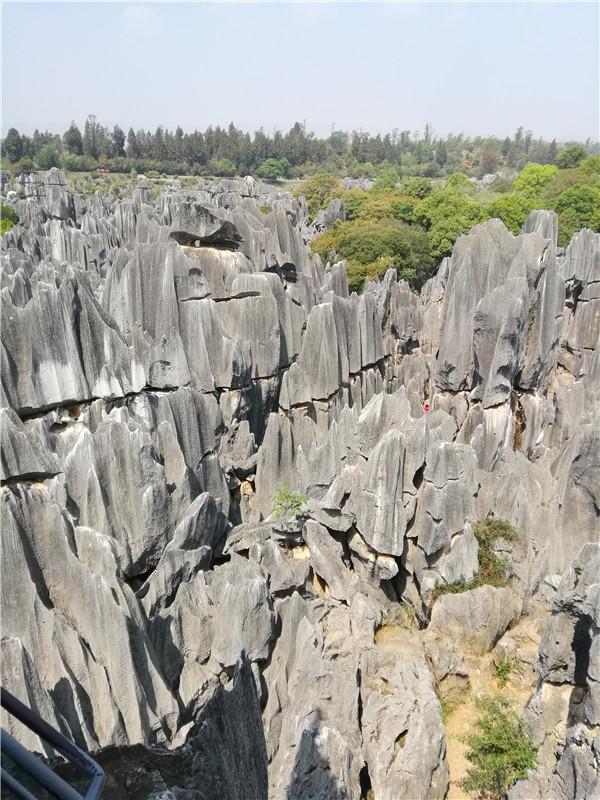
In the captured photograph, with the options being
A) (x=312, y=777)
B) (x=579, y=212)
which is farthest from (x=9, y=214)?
(x=312, y=777)

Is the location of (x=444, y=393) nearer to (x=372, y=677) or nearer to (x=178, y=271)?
(x=178, y=271)

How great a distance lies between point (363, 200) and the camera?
158 feet

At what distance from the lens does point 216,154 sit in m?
86.8

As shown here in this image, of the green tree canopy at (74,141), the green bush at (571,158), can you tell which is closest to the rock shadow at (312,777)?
the green bush at (571,158)

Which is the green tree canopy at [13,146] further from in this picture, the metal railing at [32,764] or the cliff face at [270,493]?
the metal railing at [32,764]

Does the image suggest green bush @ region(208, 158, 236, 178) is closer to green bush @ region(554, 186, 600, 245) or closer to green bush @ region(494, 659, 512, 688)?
green bush @ region(554, 186, 600, 245)

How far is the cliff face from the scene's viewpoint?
6809mm

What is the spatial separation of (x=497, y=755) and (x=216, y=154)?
90.9 metres

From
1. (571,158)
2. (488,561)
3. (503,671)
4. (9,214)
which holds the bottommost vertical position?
(503,671)

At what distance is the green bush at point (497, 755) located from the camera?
7.74m

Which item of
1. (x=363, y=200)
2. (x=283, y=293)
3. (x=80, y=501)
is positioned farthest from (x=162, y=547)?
(x=363, y=200)

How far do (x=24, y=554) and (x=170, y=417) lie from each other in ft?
15.5

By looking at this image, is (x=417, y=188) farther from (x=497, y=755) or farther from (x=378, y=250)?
(x=497, y=755)

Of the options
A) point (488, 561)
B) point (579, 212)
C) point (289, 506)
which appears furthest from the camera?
point (579, 212)
